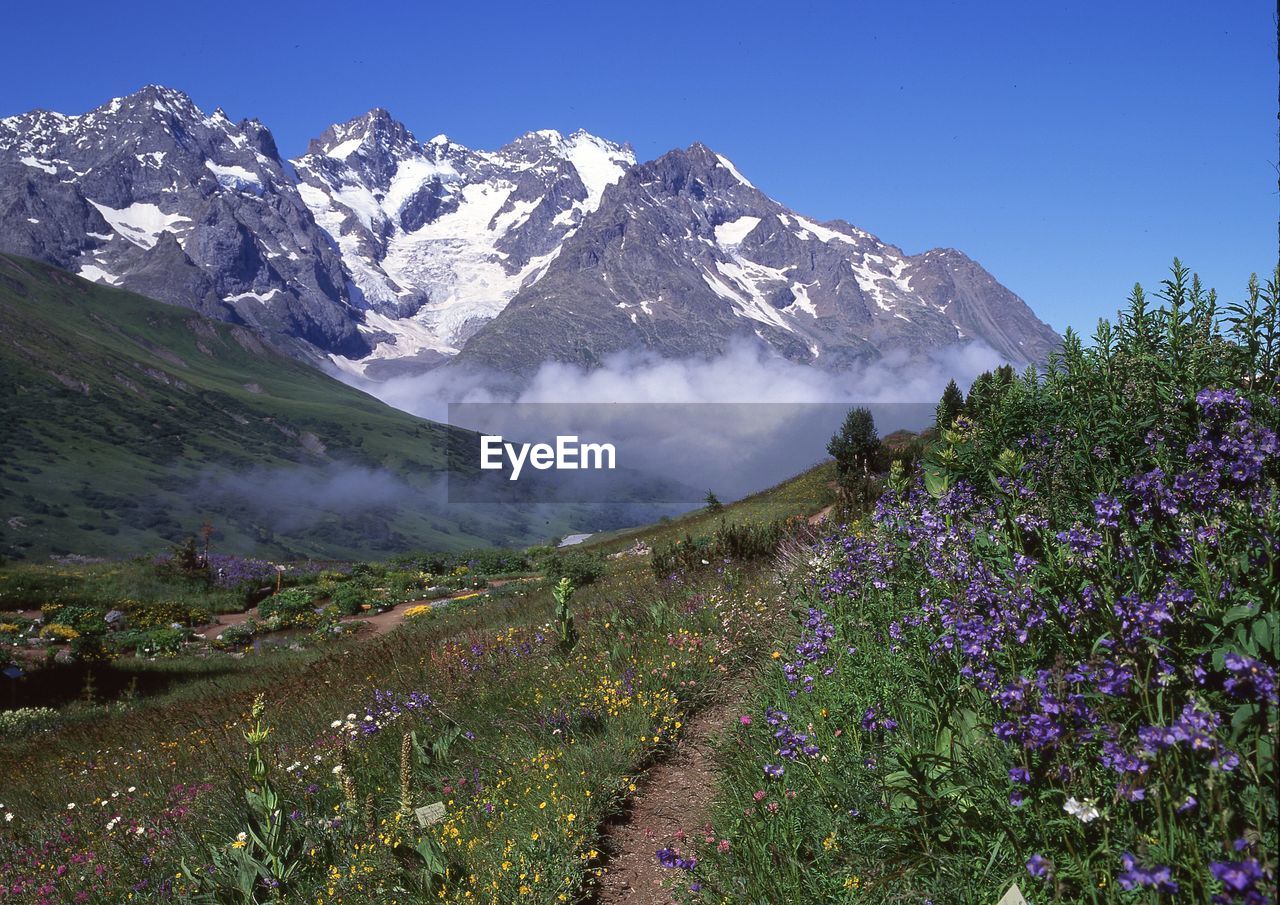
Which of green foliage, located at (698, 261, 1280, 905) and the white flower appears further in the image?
green foliage, located at (698, 261, 1280, 905)

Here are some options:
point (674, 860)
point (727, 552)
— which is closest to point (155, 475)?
point (727, 552)

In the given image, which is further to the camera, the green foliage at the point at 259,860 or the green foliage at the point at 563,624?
the green foliage at the point at 563,624

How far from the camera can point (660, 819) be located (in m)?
6.00

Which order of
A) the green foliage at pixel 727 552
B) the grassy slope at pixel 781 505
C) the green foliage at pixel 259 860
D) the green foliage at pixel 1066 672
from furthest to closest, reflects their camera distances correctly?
the grassy slope at pixel 781 505 < the green foliage at pixel 727 552 < the green foliage at pixel 259 860 < the green foliage at pixel 1066 672

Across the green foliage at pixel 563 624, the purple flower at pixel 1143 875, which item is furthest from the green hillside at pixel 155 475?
the purple flower at pixel 1143 875

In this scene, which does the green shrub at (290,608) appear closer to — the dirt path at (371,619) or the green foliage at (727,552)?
the dirt path at (371,619)

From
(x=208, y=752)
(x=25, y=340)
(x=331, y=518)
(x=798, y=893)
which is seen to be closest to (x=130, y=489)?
(x=331, y=518)

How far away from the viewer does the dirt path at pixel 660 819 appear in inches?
205

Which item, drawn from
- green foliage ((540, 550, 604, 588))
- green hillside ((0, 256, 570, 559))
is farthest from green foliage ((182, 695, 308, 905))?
green hillside ((0, 256, 570, 559))

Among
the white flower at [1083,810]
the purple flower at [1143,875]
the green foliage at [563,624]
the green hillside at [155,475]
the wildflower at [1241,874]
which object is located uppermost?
the wildflower at [1241,874]

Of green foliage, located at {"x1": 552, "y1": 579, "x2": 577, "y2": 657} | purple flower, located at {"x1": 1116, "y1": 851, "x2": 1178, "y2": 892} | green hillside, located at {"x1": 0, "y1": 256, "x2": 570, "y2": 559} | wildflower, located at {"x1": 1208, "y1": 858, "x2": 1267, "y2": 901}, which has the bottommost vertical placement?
green hillside, located at {"x1": 0, "y1": 256, "x2": 570, "y2": 559}

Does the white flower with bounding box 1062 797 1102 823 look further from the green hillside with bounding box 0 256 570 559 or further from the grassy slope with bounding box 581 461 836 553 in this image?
the green hillside with bounding box 0 256 570 559

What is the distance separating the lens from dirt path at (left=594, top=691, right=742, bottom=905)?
5.21 m

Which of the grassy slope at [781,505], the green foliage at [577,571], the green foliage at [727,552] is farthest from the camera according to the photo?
the grassy slope at [781,505]
